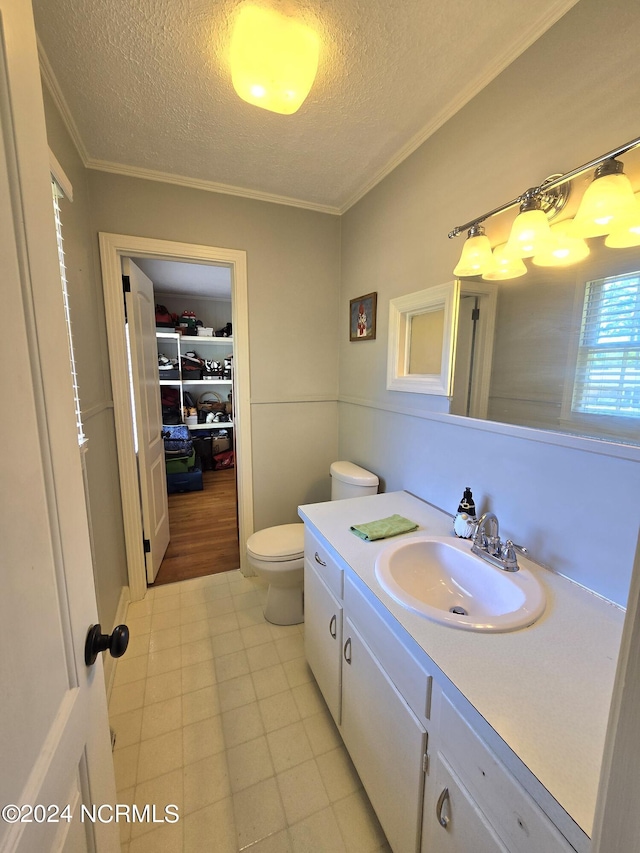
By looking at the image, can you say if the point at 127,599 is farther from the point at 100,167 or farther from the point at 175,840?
the point at 100,167

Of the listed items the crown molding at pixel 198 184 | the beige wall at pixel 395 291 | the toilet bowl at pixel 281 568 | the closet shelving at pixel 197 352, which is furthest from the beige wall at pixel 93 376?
the closet shelving at pixel 197 352

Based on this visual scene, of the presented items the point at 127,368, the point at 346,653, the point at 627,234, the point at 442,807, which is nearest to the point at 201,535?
the point at 127,368

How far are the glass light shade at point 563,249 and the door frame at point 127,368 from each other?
1.61 metres

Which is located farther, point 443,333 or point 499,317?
point 443,333

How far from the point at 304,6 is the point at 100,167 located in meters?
1.33

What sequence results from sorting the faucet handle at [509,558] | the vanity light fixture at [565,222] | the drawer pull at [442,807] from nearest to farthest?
the drawer pull at [442,807] < the vanity light fixture at [565,222] < the faucet handle at [509,558]

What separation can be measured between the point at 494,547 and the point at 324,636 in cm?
75

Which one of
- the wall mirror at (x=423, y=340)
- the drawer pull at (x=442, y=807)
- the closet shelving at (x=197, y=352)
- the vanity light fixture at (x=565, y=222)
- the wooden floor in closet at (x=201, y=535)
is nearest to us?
the drawer pull at (x=442, y=807)

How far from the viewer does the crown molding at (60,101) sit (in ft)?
3.89

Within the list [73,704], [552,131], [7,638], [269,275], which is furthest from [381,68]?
[73,704]

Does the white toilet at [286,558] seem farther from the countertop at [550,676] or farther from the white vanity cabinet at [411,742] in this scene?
the countertop at [550,676]

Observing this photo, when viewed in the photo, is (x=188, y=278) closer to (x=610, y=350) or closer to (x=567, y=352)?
(x=567, y=352)

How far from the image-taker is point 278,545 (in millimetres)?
1928

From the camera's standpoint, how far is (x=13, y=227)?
459mm
